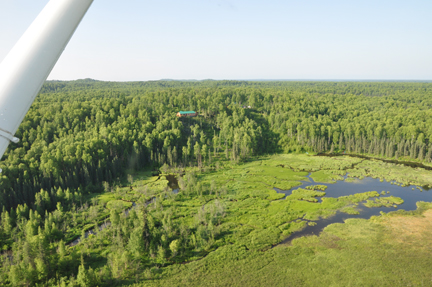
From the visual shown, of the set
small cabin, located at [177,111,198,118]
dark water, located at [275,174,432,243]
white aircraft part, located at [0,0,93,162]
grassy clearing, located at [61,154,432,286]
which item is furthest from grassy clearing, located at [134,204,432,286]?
small cabin, located at [177,111,198,118]

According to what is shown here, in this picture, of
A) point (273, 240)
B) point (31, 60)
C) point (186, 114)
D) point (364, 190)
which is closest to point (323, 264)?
point (273, 240)

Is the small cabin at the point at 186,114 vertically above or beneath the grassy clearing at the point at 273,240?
above

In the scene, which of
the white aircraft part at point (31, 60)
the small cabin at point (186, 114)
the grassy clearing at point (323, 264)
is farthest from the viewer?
the small cabin at point (186, 114)

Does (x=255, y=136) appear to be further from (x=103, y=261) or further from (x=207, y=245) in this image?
(x=103, y=261)

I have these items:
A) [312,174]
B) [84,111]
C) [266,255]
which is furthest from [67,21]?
[84,111]

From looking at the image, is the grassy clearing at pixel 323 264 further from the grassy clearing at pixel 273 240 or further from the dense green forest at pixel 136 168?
the dense green forest at pixel 136 168

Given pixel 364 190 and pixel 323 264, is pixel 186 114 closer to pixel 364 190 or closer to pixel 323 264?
pixel 364 190

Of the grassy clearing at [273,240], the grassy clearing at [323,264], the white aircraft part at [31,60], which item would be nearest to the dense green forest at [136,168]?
the grassy clearing at [273,240]
